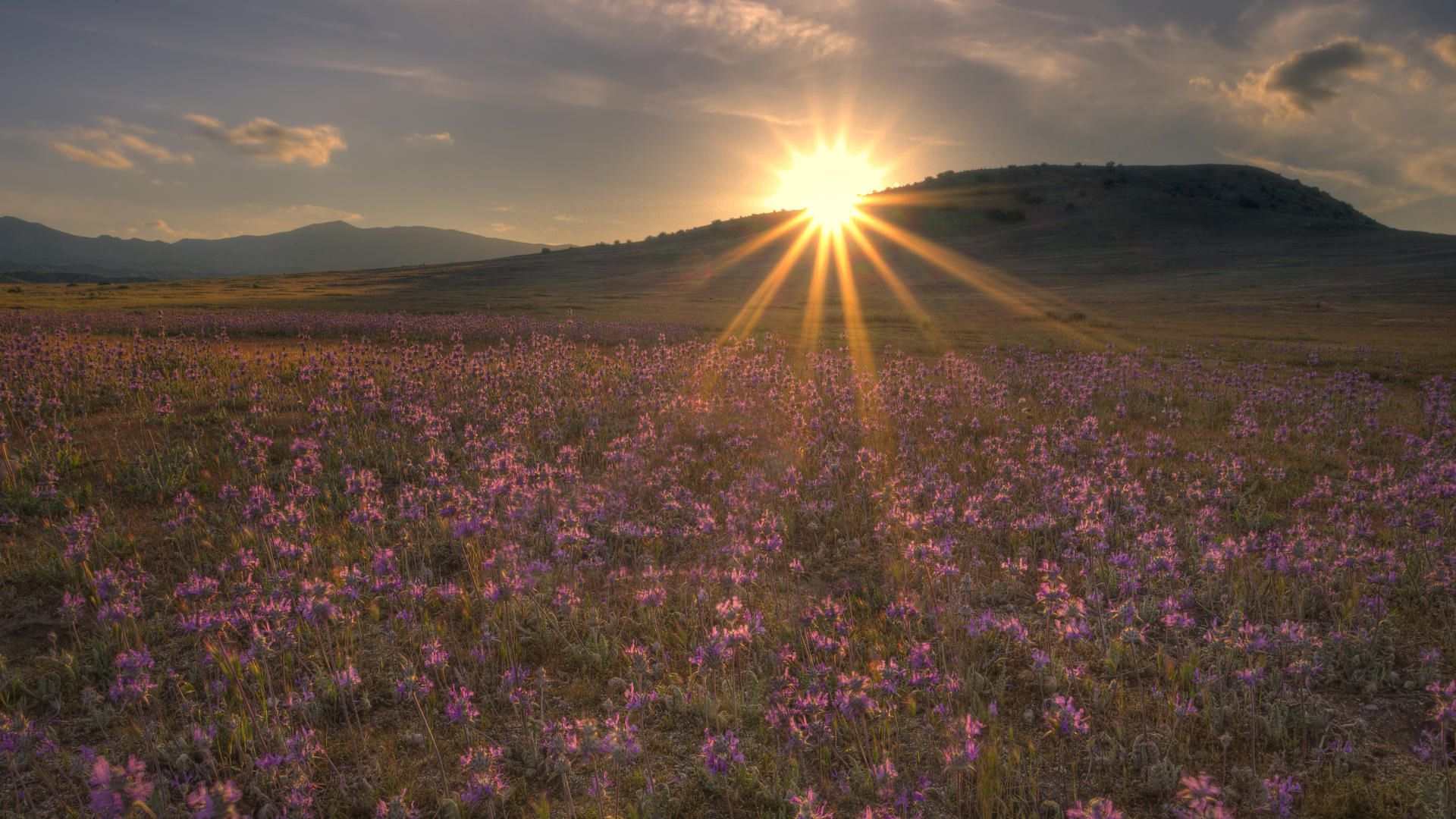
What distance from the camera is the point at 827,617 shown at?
214 inches

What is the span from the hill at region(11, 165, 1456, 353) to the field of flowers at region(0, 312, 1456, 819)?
21.8m

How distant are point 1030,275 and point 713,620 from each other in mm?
91027

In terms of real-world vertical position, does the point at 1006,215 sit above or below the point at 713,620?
above

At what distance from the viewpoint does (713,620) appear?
6293 millimetres

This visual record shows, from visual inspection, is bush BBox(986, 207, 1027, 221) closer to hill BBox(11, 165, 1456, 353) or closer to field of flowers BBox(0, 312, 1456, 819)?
hill BBox(11, 165, 1456, 353)

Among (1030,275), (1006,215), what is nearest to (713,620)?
(1030,275)

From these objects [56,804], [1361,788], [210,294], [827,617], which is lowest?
[56,804]

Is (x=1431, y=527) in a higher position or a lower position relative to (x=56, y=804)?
higher

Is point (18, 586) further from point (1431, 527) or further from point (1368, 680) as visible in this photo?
point (1431, 527)

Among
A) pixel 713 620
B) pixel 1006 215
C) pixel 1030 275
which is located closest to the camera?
pixel 713 620

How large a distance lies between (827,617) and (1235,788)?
9.30 feet

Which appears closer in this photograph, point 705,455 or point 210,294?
point 705,455

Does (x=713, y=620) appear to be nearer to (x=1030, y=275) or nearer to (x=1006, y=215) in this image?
(x=1030, y=275)

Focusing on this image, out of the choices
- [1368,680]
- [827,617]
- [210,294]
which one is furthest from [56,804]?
[210,294]
